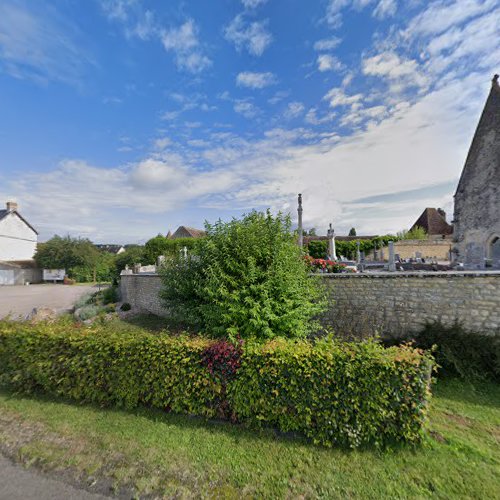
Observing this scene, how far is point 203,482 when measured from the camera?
282cm

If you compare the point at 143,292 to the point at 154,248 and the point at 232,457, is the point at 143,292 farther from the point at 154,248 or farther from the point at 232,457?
the point at 154,248

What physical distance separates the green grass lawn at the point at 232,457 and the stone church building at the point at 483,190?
12145 millimetres

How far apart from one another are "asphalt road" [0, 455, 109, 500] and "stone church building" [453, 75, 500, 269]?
15.8 metres

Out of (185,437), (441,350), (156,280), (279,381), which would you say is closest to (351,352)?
(279,381)

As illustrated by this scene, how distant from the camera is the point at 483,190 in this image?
13.4 metres

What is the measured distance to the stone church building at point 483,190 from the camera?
42.1 feet

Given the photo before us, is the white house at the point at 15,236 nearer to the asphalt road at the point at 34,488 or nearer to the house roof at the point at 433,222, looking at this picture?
the asphalt road at the point at 34,488

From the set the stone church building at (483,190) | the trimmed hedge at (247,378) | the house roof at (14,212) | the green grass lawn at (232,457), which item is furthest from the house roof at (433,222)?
the house roof at (14,212)

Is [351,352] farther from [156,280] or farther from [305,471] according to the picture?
[156,280]

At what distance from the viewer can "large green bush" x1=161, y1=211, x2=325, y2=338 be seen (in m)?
5.60

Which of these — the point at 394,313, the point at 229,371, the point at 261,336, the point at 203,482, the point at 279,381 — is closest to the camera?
the point at 203,482

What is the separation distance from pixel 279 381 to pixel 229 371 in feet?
2.56

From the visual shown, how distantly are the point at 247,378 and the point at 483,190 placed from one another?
16777 millimetres

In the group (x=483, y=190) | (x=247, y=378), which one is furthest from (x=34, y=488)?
(x=483, y=190)
